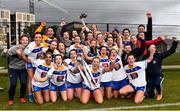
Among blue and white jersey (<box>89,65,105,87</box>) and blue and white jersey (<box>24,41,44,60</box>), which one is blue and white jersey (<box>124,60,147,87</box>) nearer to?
blue and white jersey (<box>89,65,105,87</box>)

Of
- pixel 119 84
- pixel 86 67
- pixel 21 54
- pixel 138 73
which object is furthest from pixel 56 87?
pixel 138 73

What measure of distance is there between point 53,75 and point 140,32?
8.28 ft

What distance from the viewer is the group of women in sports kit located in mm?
9570

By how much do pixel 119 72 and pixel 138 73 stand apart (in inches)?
22.2

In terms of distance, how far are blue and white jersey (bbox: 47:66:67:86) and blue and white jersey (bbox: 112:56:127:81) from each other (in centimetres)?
130

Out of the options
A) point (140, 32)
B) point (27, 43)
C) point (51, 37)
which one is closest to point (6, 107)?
point (27, 43)

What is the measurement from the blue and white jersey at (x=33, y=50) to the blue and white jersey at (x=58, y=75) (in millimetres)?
552

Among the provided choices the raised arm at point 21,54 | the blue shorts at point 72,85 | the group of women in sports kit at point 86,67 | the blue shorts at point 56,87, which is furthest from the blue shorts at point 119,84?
the raised arm at point 21,54

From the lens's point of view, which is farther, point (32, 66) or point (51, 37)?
point (51, 37)

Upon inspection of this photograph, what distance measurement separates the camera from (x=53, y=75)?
9648 mm

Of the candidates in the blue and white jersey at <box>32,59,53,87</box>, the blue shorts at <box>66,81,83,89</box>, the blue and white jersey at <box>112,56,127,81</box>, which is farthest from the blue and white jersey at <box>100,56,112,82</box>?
the blue and white jersey at <box>32,59,53,87</box>

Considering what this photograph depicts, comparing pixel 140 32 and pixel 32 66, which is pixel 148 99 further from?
pixel 32 66

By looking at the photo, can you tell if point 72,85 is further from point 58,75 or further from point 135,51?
point 135,51

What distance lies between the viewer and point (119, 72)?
399 inches
